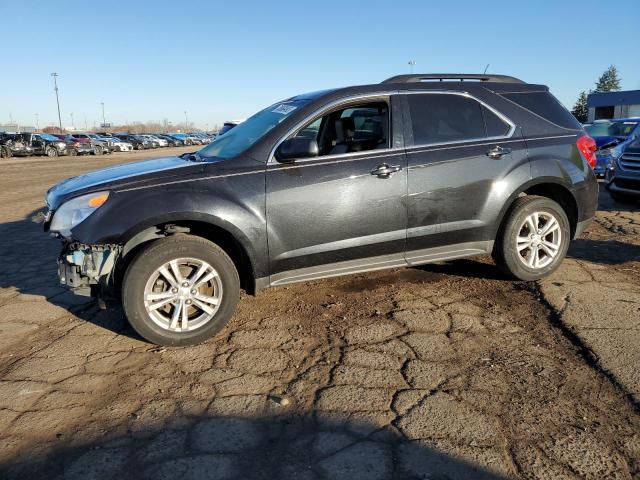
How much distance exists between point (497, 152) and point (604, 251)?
8.44 ft

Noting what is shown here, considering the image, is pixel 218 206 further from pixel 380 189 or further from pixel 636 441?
pixel 636 441

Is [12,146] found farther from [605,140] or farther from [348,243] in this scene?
[348,243]

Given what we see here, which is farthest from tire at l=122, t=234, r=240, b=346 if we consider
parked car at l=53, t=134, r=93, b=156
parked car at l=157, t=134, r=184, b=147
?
parked car at l=157, t=134, r=184, b=147

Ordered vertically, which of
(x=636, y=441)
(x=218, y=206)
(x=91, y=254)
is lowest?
(x=636, y=441)

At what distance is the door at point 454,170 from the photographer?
4.32 metres

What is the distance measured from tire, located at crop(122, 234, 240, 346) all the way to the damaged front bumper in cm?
17

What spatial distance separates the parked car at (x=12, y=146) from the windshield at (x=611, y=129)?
103 feet

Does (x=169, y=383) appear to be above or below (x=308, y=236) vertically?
below

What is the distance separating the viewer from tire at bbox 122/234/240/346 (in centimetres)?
360

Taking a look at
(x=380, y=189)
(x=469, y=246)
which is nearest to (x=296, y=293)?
(x=380, y=189)

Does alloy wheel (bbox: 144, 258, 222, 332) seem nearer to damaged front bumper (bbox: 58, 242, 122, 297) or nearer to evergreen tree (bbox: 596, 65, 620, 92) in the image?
damaged front bumper (bbox: 58, 242, 122, 297)

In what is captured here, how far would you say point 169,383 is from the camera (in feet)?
10.6

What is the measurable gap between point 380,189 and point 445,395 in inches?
69.9

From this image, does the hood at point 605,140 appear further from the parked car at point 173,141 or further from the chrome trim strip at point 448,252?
the parked car at point 173,141
